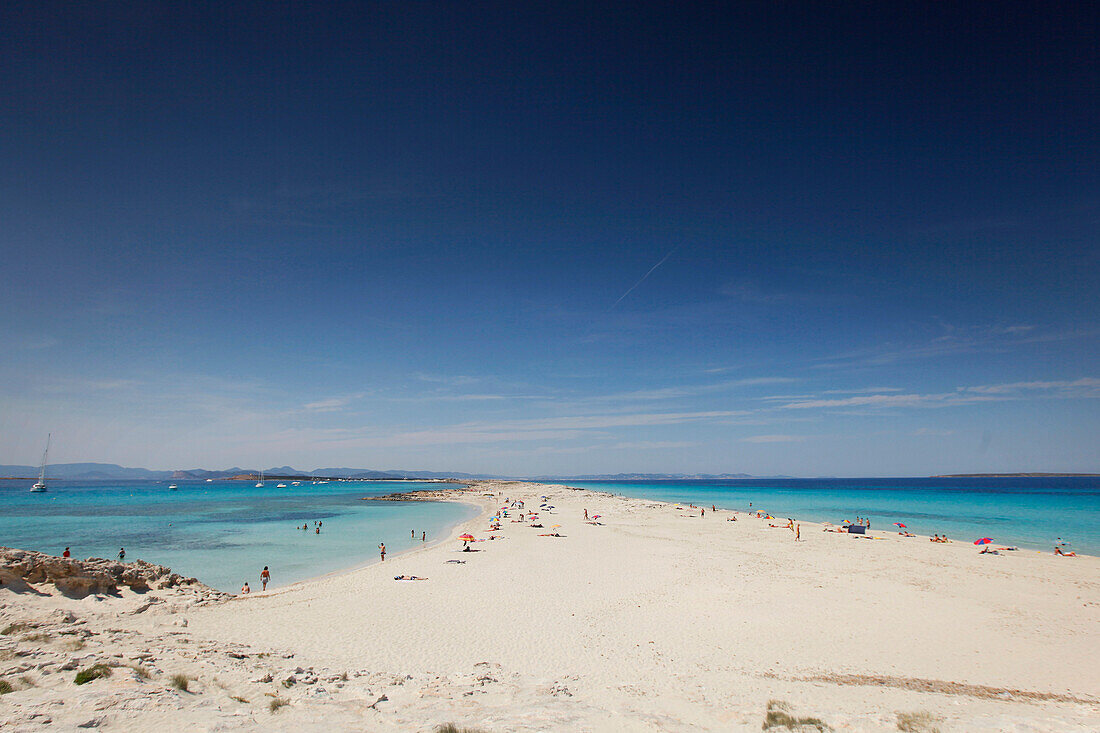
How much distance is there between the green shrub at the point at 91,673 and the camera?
6762 mm

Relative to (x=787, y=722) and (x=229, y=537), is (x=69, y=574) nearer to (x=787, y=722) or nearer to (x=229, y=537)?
(x=787, y=722)

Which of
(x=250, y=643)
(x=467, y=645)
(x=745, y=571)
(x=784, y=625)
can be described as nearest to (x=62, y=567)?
(x=250, y=643)

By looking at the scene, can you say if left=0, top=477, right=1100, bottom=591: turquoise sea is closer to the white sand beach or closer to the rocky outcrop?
the rocky outcrop

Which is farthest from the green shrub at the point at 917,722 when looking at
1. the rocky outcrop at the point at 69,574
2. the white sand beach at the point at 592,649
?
the rocky outcrop at the point at 69,574

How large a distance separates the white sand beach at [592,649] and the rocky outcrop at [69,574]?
0.53 metres

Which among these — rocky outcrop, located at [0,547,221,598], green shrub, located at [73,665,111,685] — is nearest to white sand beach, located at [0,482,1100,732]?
green shrub, located at [73,665,111,685]

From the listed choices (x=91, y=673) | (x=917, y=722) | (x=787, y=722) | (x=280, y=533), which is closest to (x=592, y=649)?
(x=787, y=722)

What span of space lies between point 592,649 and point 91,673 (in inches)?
376

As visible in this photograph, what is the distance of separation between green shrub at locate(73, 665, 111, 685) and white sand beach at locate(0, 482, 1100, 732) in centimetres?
18

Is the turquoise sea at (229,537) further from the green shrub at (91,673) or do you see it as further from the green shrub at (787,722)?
the green shrub at (787,722)

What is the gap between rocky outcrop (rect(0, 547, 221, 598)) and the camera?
12086 millimetres

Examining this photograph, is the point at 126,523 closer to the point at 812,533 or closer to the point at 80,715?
the point at 80,715

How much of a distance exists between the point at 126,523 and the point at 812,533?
58029 millimetres

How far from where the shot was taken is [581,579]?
1947 cm
